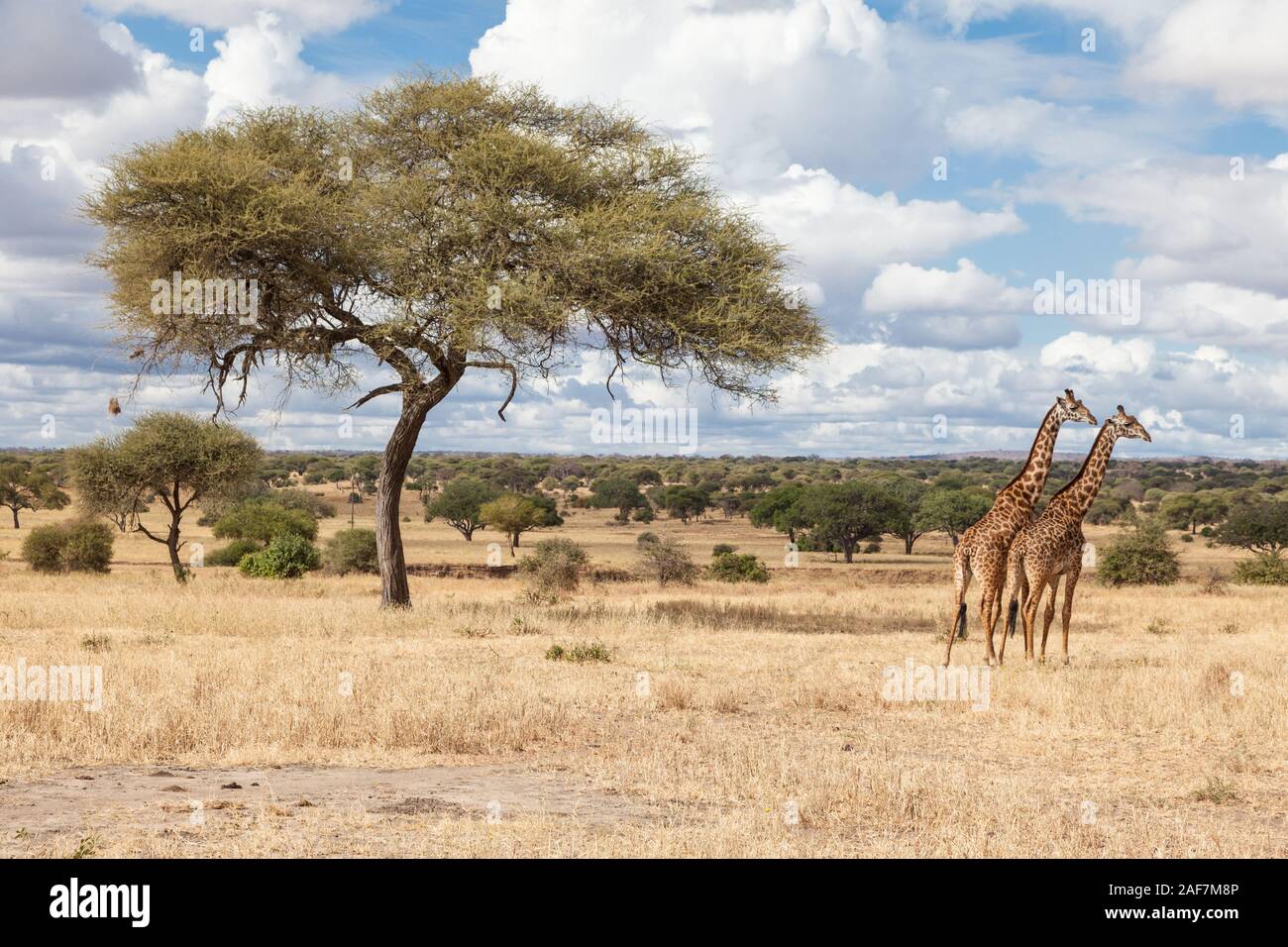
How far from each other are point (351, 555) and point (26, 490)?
4112 centimetres

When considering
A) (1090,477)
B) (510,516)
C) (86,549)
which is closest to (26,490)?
(510,516)

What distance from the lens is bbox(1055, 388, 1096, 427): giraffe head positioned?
17.9 m

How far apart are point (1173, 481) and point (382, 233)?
116m

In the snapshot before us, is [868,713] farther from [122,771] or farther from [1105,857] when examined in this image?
[122,771]

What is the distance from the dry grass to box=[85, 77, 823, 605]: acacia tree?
520 cm

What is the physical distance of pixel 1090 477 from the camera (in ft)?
59.1

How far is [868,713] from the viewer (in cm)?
1431

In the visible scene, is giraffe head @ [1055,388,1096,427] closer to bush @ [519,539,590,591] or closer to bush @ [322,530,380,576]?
bush @ [519,539,590,591]

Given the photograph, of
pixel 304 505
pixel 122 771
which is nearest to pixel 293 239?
pixel 122 771

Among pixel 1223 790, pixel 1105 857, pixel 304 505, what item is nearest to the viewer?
pixel 1105 857

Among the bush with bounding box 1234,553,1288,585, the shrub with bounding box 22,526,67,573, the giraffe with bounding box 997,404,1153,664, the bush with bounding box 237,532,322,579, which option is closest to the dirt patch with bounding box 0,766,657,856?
the giraffe with bounding box 997,404,1153,664

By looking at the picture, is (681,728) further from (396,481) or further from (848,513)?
(848,513)

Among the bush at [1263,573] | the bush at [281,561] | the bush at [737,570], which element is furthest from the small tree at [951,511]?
the bush at [281,561]
